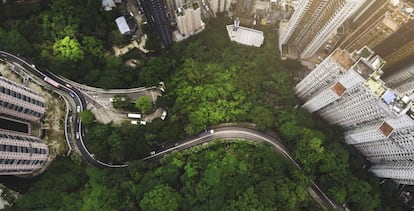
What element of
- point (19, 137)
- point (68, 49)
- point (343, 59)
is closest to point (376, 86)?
point (343, 59)

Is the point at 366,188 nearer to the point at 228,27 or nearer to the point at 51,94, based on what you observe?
the point at 228,27

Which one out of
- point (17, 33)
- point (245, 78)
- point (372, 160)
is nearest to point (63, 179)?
point (17, 33)

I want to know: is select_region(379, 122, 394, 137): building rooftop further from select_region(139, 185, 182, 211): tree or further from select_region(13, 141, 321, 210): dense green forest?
select_region(139, 185, 182, 211): tree

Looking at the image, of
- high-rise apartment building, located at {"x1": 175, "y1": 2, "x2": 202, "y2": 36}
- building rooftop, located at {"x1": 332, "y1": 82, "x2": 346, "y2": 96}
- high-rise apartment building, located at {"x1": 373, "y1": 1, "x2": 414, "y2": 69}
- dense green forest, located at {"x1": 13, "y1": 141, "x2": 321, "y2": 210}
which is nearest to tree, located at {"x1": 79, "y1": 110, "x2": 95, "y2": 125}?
Result: dense green forest, located at {"x1": 13, "y1": 141, "x2": 321, "y2": 210}

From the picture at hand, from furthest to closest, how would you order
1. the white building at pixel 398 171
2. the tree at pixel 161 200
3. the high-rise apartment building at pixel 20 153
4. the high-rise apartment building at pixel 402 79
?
1. the high-rise apartment building at pixel 402 79
2. the white building at pixel 398 171
3. the tree at pixel 161 200
4. the high-rise apartment building at pixel 20 153

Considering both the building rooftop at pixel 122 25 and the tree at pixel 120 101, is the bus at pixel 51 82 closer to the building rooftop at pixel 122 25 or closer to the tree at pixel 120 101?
the tree at pixel 120 101

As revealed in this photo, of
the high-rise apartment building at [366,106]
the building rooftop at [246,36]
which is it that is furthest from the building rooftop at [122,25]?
the high-rise apartment building at [366,106]
